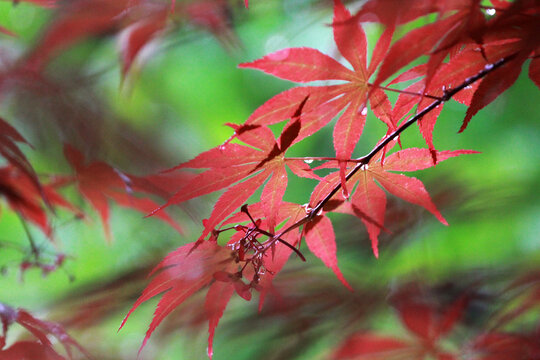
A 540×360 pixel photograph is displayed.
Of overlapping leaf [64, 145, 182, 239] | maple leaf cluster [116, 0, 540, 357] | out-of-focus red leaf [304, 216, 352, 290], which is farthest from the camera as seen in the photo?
overlapping leaf [64, 145, 182, 239]

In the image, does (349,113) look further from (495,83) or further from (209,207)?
(209,207)

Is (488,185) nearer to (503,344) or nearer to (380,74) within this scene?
(503,344)

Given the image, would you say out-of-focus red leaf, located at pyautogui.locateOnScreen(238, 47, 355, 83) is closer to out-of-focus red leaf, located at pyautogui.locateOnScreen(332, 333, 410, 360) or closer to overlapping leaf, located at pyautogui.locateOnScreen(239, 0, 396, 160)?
overlapping leaf, located at pyautogui.locateOnScreen(239, 0, 396, 160)

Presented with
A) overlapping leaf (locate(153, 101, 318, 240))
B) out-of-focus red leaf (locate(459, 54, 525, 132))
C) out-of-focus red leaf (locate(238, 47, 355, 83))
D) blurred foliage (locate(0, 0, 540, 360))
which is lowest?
blurred foliage (locate(0, 0, 540, 360))

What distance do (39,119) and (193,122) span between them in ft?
2.24

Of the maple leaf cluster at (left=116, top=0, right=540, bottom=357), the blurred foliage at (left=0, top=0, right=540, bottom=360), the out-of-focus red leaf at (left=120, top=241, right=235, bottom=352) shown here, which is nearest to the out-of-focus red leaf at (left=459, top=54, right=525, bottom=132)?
the maple leaf cluster at (left=116, top=0, right=540, bottom=357)

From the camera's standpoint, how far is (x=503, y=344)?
1.27 feet

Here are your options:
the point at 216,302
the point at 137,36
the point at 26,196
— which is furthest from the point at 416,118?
the point at 26,196

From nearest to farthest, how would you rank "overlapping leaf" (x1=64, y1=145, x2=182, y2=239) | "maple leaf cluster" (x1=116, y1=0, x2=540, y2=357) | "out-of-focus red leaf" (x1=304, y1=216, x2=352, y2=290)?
"maple leaf cluster" (x1=116, y1=0, x2=540, y2=357), "out-of-focus red leaf" (x1=304, y1=216, x2=352, y2=290), "overlapping leaf" (x1=64, y1=145, x2=182, y2=239)

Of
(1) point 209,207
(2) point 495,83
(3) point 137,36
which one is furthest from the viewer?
(1) point 209,207

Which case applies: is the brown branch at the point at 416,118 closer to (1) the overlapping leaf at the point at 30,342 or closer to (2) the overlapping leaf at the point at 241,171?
(2) the overlapping leaf at the point at 241,171

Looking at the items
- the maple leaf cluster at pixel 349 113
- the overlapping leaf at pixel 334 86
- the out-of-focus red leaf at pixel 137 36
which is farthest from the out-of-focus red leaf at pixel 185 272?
the out-of-focus red leaf at pixel 137 36

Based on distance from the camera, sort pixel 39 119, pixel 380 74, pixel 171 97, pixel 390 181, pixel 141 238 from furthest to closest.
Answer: pixel 171 97 → pixel 141 238 → pixel 39 119 → pixel 390 181 → pixel 380 74

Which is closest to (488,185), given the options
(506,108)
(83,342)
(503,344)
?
(506,108)
